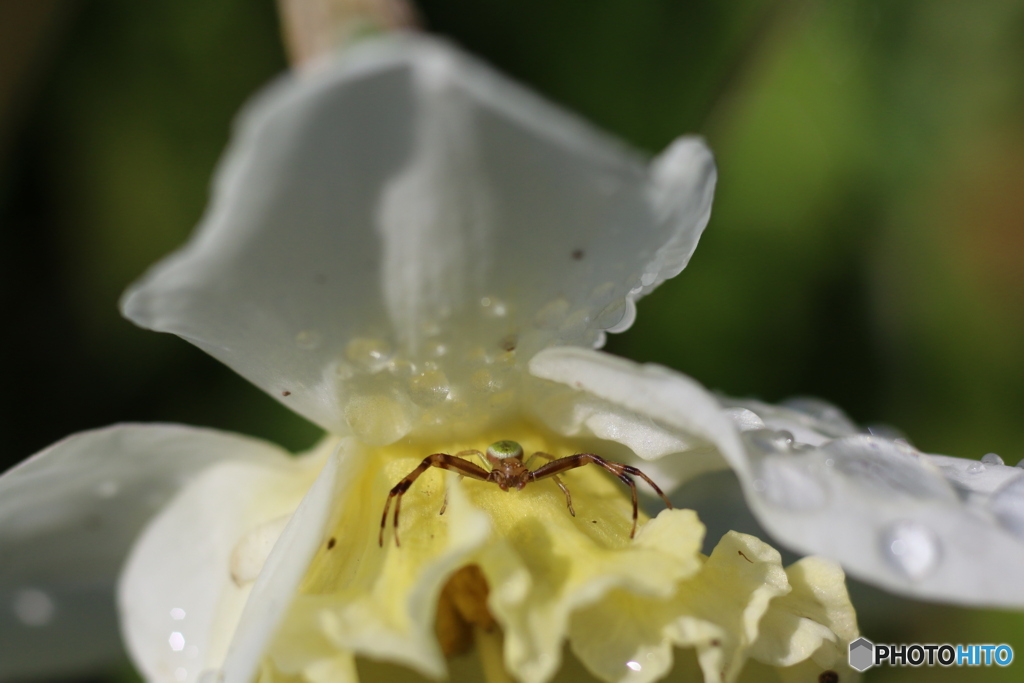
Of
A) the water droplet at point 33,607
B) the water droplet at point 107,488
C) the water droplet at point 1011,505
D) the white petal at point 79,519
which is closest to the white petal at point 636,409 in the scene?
the water droplet at point 1011,505

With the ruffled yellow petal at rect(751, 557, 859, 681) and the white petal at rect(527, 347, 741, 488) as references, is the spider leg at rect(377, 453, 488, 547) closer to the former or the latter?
the white petal at rect(527, 347, 741, 488)

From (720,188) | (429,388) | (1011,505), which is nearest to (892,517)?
(1011,505)

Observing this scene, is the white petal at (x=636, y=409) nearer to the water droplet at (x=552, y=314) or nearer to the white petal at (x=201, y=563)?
the water droplet at (x=552, y=314)

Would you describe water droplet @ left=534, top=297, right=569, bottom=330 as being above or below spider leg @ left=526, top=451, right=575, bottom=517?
above

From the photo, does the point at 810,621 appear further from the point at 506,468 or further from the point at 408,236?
the point at 408,236

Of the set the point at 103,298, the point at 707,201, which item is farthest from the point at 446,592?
the point at 103,298

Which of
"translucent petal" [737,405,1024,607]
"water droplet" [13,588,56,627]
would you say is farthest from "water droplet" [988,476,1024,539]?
"water droplet" [13,588,56,627]

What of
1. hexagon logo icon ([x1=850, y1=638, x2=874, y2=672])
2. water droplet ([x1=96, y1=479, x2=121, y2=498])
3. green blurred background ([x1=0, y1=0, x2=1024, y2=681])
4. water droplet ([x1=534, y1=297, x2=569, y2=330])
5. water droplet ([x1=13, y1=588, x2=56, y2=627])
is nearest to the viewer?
water droplet ([x1=534, y1=297, x2=569, y2=330])

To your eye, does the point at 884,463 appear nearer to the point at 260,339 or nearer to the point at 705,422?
the point at 705,422
